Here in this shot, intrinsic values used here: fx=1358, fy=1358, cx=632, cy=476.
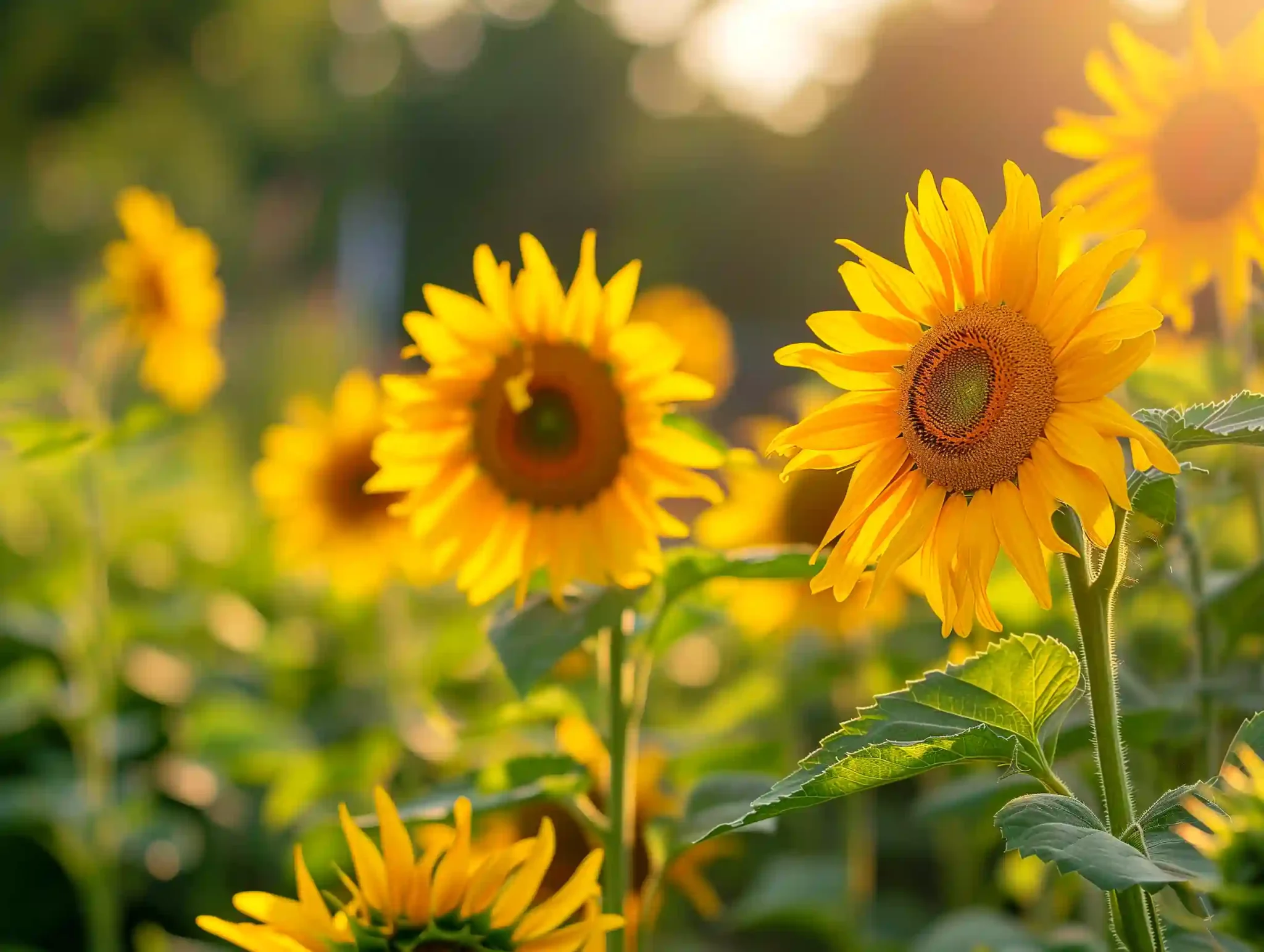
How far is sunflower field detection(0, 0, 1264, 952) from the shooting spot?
63cm

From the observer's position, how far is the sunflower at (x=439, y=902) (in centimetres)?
68

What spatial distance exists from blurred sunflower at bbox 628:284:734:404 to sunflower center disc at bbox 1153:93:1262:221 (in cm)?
144

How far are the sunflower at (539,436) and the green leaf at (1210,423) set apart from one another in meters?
0.34

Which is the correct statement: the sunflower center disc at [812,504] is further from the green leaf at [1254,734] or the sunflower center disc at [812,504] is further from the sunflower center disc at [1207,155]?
the green leaf at [1254,734]

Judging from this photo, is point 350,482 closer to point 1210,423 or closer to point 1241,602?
point 1241,602

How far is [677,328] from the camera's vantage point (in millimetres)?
2812

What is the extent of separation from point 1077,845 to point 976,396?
22cm

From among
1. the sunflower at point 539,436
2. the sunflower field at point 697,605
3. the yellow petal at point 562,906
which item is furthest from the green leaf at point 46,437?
the yellow petal at point 562,906

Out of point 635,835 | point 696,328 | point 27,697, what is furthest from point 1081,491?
point 696,328

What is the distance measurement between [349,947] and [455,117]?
63.6 feet

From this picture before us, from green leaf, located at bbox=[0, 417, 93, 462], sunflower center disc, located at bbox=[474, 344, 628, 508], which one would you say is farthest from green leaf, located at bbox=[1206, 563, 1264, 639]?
green leaf, located at bbox=[0, 417, 93, 462]

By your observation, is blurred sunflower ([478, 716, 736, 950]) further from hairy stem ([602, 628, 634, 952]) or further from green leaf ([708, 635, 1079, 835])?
green leaf ([708, 635, 1079, 835])

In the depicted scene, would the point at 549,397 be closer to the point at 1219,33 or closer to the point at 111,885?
the point at 1219,33

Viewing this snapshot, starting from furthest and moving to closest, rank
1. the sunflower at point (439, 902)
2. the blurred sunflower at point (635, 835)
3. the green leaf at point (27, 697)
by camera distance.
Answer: the green leaf at point (27, 697) → the blurred sunflower at point (635, 835) → the sunflower at point (439, 902)
